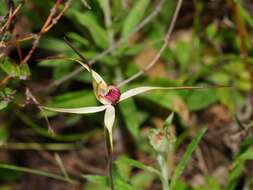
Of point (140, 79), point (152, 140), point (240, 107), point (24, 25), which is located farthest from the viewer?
point (24, 25)

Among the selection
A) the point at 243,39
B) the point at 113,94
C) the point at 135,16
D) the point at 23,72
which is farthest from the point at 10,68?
the point at 243,39

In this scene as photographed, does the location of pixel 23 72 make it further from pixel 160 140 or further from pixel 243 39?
pixel 243 39

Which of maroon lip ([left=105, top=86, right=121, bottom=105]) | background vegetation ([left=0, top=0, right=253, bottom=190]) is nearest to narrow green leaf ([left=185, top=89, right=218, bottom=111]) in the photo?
background vegetation ([left=0, top=0, right=253, bottom=190])

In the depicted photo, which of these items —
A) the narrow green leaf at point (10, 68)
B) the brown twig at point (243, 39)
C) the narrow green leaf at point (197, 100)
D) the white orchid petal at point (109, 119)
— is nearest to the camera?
the white orchid petal at point (109, 119)

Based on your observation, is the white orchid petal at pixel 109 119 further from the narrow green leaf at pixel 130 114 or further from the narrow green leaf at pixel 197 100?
the narrow green leaf at pixel 197 100

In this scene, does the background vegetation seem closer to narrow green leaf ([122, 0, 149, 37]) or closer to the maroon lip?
narrow green leaf ([122, 0, 149, 37])

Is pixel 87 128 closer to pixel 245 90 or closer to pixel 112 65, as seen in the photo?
pixel 112 65

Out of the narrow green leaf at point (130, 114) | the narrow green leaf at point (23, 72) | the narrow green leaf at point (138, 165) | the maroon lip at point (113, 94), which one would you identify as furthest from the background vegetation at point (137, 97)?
the maroon lip at point (113, 94)

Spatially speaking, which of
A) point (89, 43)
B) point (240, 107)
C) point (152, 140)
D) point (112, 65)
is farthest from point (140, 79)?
point (152, 140)
